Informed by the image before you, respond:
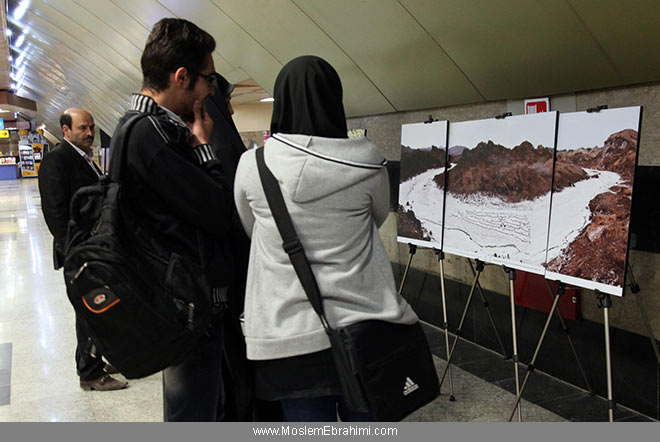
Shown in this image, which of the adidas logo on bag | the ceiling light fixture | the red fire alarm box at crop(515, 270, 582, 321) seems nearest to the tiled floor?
the red fire alarm box at crop(515, 270, 582, 321)

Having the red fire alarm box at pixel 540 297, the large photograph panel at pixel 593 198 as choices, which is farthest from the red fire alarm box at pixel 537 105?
the red fire alarm box at pixel 540 297

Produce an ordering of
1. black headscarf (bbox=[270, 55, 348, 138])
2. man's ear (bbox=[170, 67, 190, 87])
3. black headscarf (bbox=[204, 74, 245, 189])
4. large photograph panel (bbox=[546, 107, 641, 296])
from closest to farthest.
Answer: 1. black headscarf (bbox=[270, 55, 348, 138])
2. man's ear (bbox=[170, 67, 190, 87])
3. black headscarf (bbox=[204, 74, 245, 189])
4. large photograph panel (bbox=[546, 107, 641, 296])

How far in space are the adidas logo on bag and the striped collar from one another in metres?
1.08

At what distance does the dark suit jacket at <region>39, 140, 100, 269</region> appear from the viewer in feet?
11.2

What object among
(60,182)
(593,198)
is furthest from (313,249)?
(60,182)

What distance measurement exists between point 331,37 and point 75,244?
420 cm

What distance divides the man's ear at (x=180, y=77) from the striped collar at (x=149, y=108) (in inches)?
3.6

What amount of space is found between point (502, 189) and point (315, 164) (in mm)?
1890

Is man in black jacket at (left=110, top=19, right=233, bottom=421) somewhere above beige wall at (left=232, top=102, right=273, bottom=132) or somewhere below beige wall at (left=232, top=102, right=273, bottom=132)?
below

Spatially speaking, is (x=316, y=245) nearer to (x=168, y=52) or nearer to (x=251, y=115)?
(x=168, y=52)

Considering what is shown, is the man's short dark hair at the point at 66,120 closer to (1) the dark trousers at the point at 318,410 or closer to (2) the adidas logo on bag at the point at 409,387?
(1) the dark trousers at the point at 318,410

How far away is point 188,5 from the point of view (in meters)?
7.40

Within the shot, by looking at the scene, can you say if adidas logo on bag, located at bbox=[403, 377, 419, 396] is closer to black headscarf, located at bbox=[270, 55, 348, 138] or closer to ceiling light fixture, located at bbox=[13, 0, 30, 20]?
black headscarf, located at bbox=[270, 55, 348, 138]

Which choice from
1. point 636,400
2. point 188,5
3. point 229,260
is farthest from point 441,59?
point 188,5
